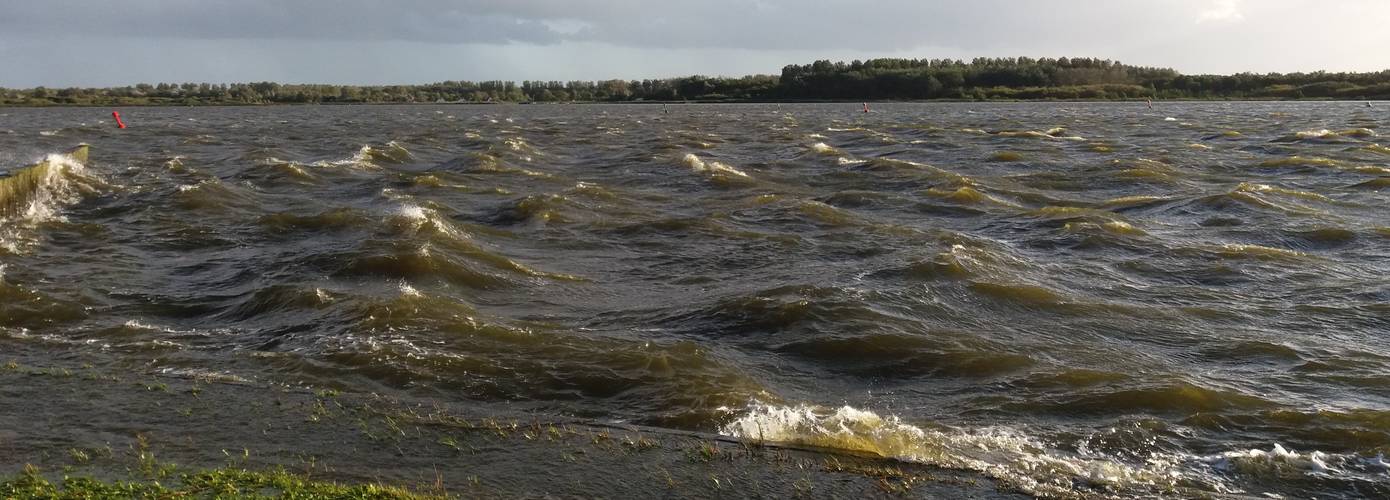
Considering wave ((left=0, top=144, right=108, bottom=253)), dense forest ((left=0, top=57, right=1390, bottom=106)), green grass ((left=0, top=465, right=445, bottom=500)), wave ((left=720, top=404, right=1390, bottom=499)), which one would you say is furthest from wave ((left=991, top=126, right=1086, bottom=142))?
dense forest ((left=0, top=57, right=1390, bottom=106))

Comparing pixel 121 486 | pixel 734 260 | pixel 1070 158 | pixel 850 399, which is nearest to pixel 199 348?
pixel 121 486

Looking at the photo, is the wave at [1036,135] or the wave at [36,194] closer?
the wave at [36,194]

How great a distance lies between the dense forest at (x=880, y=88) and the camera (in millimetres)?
107938

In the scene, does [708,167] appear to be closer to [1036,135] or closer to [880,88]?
[1036,135]

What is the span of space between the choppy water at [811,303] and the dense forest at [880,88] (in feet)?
300

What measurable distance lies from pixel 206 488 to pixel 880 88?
12410cm

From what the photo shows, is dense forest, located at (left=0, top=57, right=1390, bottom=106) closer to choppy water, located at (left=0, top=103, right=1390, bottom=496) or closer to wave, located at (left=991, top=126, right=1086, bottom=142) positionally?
wave, located at (left=991, top=126, right=1086, bottom=142)

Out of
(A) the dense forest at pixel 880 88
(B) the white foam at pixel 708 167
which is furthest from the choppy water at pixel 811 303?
(A) the dense forest at pixel 880 88

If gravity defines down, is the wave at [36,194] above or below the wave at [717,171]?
above

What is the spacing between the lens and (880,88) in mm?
125812

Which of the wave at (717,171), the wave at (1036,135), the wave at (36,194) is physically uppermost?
the wave at (36,194)

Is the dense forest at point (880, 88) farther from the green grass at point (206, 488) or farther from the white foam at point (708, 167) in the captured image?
the green grass at point (206, 488)

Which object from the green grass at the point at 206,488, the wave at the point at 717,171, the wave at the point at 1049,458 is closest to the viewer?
the green grass at the point at 206,488

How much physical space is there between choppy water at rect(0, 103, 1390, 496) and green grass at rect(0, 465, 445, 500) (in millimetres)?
2599
